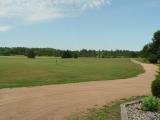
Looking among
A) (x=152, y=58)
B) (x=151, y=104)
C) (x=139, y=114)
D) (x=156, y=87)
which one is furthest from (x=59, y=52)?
(x=139, y=114)

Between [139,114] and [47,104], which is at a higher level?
[139,114]

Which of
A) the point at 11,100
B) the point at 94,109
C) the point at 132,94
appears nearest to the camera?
the point at 94,109

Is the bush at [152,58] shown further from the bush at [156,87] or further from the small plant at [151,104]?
the small plant at [151,104]

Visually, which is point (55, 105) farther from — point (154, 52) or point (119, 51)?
point (119, 51)

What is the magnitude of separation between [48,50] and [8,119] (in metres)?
129

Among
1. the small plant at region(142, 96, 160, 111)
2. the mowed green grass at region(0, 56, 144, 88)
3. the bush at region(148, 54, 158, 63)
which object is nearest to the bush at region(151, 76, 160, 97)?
the small plant at region(142, 96, 160, 111)

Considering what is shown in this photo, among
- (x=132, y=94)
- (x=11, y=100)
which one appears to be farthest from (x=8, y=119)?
(x=132, y=94)

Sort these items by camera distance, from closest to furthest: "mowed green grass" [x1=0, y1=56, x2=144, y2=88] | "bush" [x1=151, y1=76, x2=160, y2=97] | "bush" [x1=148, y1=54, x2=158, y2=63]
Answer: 1. "bush" [x1=151, y1=76, x2=160, y2=97]
2. "mowed green grass" [x1=0, y1=56, x2=144, y2=88]
3. "bush" [x1=148, y1=54, x2=158, y2=63]

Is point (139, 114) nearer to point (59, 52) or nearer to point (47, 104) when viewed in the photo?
point (47, 104)

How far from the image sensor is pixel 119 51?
162125 millimetres

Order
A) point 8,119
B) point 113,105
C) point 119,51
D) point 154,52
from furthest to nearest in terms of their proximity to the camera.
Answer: point 119,51 < point 154,52 < point 113,105 < point 8,119

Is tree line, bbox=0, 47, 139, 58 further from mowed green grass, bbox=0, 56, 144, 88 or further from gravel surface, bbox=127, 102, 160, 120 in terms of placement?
gravel surface, bbox=127, 102, 160, 120

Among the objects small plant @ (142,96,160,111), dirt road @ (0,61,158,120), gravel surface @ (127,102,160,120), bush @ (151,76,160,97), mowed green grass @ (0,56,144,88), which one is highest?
bush @ (151,76,160,97)

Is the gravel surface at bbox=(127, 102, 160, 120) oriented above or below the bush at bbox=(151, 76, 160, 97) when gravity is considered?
below
